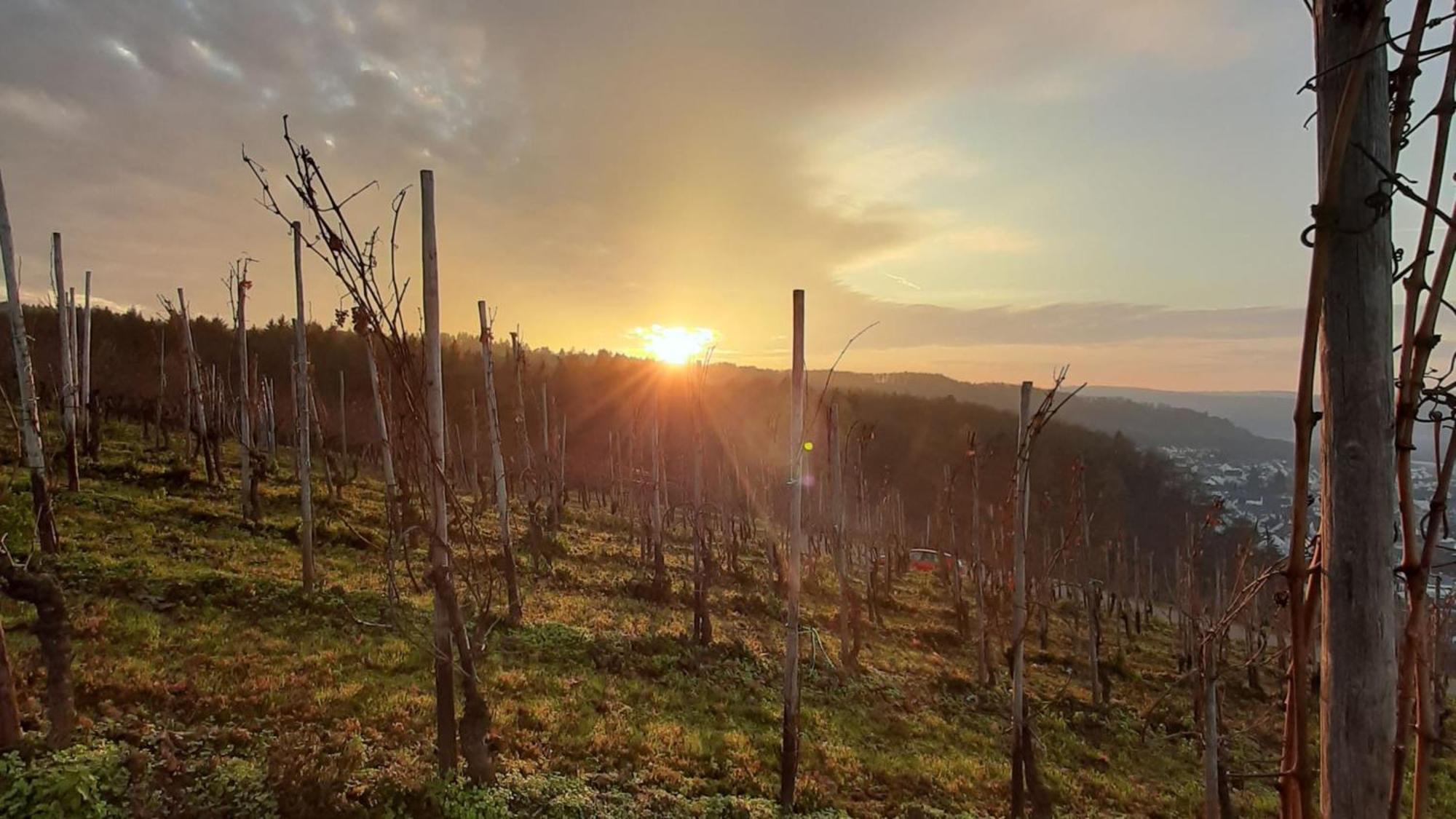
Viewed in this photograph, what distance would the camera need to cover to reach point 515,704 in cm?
805

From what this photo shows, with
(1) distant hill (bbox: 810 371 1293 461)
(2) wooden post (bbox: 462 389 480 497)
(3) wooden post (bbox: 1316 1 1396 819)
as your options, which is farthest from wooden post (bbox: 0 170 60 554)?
(1) distant hill (bbox: 810 371 1293 461)

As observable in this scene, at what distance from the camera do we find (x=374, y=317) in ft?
15.8

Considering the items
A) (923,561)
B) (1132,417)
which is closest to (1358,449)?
(923,561)

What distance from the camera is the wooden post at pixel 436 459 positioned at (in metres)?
5.19

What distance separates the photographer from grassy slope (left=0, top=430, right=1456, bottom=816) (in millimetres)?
5648

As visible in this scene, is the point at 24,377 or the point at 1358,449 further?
the point at 24,377

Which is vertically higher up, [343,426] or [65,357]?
[65,357]

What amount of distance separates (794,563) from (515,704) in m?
4.10

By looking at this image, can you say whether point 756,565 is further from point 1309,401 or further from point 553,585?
point 1309,401

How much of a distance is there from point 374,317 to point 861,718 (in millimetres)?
9109

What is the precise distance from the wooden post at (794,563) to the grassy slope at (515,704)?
0.55 meters

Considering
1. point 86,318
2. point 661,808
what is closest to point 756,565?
point 661,808

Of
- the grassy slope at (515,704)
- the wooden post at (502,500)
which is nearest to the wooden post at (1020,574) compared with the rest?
the grassy slope at (515,704)

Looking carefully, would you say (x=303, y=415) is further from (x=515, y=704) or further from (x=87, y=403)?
(x=87, y=403)
